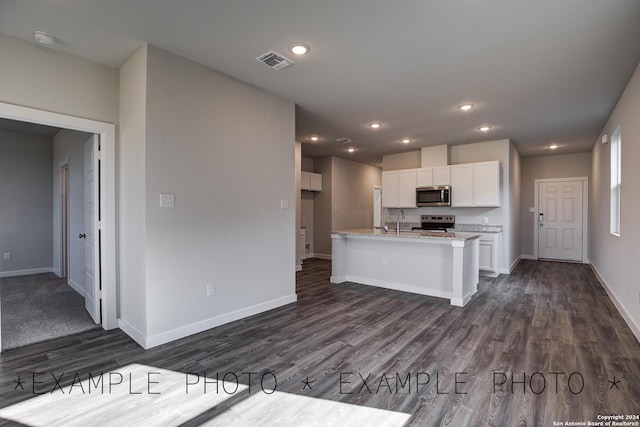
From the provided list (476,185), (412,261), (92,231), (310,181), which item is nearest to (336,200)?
(310,181)

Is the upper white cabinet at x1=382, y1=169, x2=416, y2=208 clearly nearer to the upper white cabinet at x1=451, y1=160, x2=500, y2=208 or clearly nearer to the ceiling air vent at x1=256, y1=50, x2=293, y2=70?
the upper white cabinet at x1=451, y1=160, x2=500, y2=208

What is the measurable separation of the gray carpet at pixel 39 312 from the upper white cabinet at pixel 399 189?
5.60 metres

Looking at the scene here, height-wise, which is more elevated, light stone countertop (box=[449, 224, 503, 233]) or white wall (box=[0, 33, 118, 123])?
white wall (box=[0, 33, 118, 123])

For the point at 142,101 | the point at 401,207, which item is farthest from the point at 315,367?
the point at 401,207

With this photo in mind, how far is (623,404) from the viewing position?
1.96 m

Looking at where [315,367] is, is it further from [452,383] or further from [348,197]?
[348,197]

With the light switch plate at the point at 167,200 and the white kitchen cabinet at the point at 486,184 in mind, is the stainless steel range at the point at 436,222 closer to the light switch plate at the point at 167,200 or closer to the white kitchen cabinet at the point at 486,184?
the white kitchen cabinet at the point at 486,184

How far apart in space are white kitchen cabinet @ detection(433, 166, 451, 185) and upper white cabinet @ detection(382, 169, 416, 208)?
17.1 inches

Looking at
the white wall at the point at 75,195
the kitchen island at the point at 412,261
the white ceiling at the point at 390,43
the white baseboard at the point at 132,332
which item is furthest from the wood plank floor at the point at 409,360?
the white ceiling at the point at 390,43

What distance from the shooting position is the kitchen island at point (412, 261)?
4.08 metres

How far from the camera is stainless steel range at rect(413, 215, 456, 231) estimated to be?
260 inches

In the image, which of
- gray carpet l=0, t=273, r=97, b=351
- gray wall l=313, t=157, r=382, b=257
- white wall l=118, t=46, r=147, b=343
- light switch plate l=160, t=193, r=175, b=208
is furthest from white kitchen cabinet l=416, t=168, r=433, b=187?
gray carpet l=0, t=273, r=97, b=351

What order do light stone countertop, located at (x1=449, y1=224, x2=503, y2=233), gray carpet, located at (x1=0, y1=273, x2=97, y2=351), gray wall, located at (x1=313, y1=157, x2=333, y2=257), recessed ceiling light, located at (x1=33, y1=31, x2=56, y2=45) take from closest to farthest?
recessed ceiling light, located at (x1=33, y1=31, x2=56, y2=45) < gray carpet, located at (x1=0, y1=273, x2=97, y2=351) < light stone countertop, located at (x1=449, y1=224, x2=503, y2=233) < gray wall, located at (x1=313, y1=157, x2=333, y2=257)

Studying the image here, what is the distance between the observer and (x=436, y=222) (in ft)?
22.1
